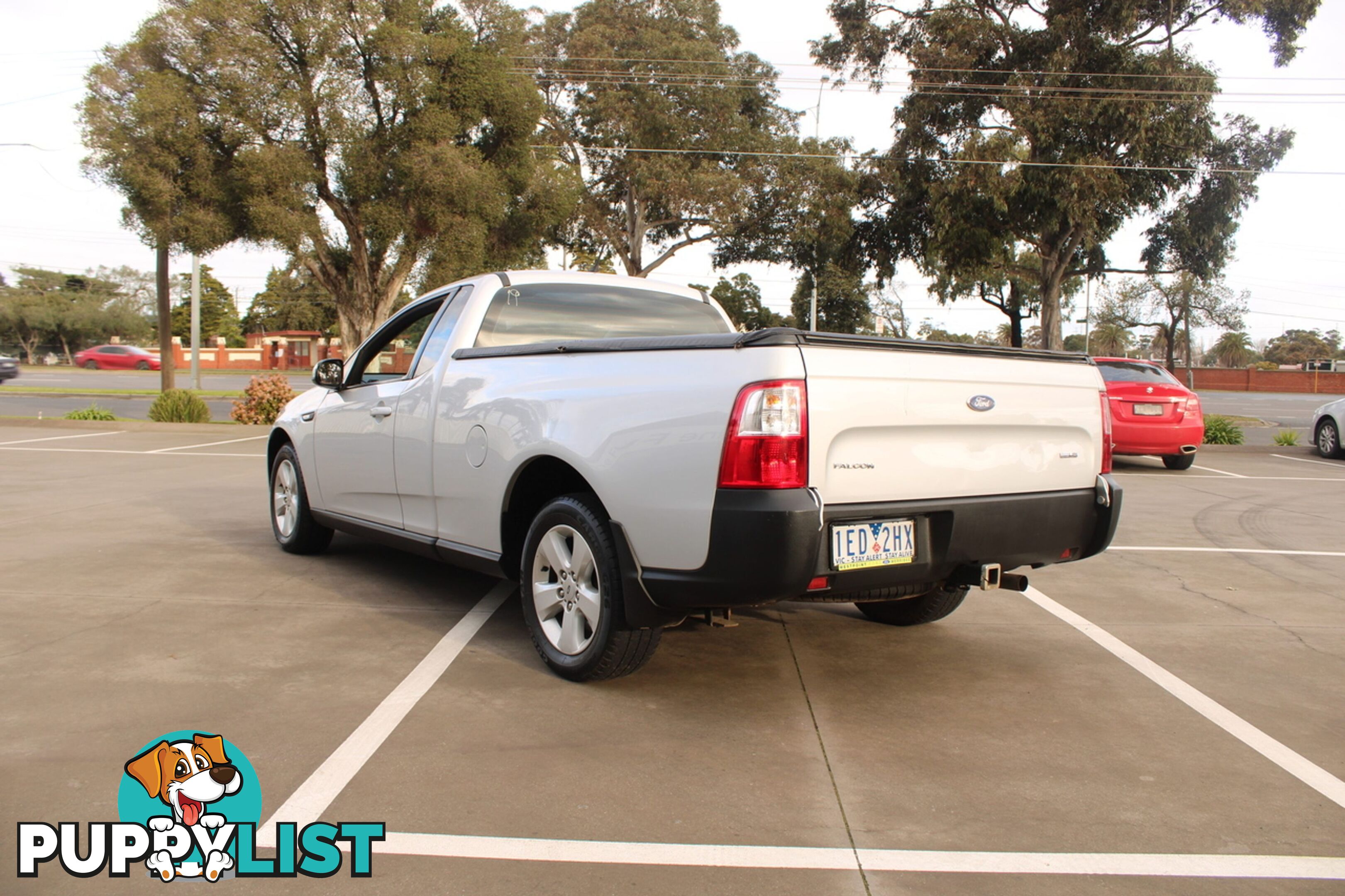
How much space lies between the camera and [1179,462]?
46.9ft

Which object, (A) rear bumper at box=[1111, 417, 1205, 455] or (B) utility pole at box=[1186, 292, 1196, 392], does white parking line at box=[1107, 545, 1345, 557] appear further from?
(B) utility pole at box=[1186, 292, 1196, 392]

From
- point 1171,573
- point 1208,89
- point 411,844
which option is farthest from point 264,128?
point 411,844

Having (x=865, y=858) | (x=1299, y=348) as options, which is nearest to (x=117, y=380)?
A: (x=865, y=858)

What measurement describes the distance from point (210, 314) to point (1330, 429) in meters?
97.3

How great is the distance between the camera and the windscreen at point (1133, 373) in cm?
1387

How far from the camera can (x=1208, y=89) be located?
73.8 ft

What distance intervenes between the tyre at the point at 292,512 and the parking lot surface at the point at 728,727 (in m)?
0.20

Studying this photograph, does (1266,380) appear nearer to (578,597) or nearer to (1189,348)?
(1189,348)

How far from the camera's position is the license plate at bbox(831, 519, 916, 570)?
3.93 m

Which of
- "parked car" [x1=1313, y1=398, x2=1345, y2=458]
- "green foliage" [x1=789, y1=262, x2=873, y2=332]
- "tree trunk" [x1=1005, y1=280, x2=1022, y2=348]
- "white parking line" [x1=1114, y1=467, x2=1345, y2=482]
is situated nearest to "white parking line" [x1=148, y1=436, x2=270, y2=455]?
"white parking line" [x1=1114, y1=467, x2=1345, y2=482]

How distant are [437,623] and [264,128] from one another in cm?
2126

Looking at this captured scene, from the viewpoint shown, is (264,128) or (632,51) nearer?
(264,128)

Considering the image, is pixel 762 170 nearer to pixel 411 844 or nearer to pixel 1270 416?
pixel 1270 416

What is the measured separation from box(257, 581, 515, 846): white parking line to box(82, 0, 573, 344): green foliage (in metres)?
20.5
